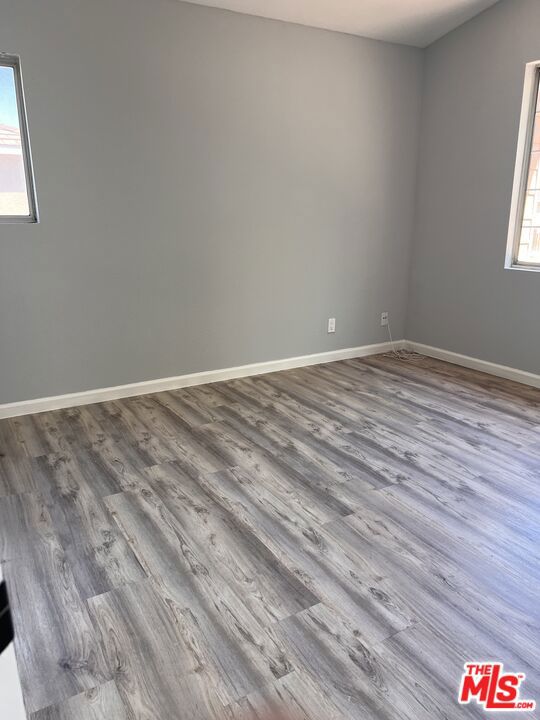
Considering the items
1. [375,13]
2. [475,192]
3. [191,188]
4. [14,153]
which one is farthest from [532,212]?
[14,153]

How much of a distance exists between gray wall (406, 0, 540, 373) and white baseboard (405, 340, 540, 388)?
53 mm

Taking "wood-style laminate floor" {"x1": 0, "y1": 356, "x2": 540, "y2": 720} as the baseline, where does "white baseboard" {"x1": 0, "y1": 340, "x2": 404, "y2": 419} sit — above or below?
above

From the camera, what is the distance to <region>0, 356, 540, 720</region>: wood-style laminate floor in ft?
4.77

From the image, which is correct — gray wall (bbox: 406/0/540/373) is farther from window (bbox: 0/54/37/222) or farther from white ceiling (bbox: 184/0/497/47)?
window (bbox: 0/54/37/222)

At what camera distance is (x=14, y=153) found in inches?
124

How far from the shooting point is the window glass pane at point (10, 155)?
10.0 ft

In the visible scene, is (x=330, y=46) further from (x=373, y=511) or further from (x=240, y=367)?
(x=373, y=511)

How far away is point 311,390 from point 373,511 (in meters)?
1.64

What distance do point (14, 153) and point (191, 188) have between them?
3.65 ft

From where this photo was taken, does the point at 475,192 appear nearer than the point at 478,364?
Yes

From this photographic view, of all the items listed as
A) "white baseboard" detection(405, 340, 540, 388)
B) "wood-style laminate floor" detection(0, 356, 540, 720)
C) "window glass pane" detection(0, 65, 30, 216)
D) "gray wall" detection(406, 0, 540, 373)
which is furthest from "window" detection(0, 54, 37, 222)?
"white baseboard" detection(405, 340, 540, 388)

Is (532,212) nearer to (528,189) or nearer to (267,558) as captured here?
(528,189)

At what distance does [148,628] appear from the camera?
5.39 feet

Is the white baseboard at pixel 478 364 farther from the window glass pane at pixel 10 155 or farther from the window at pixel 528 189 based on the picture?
the window glass pane at pixel 10 155
